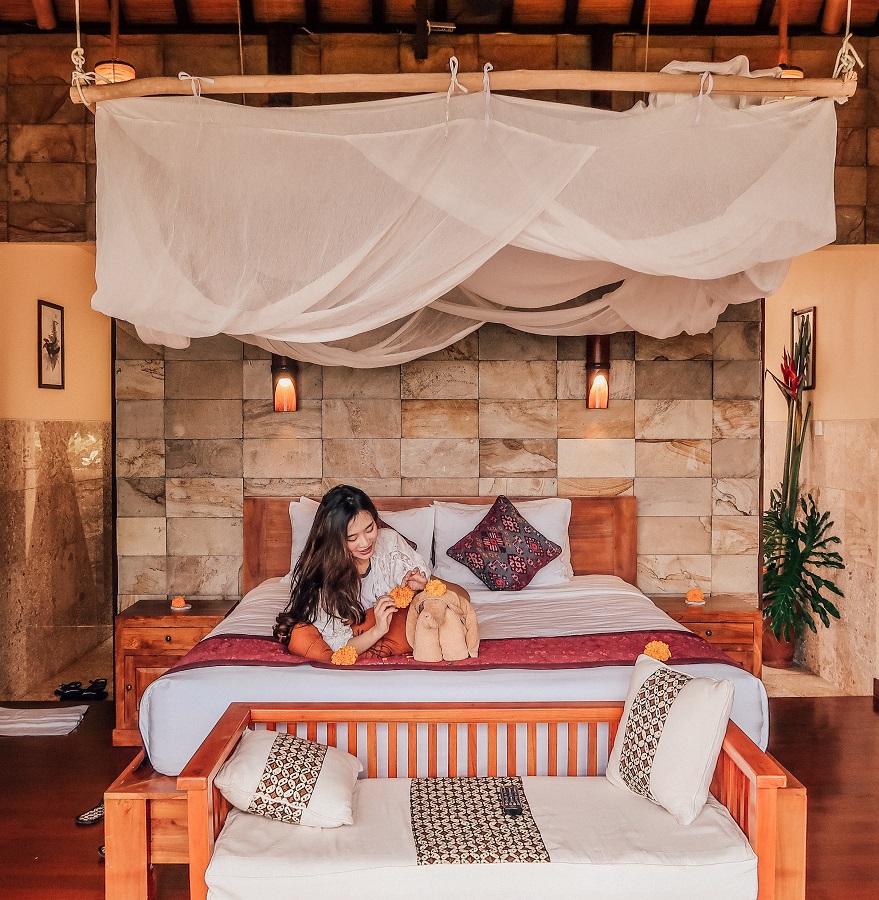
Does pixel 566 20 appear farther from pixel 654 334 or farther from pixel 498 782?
pixel 498 782

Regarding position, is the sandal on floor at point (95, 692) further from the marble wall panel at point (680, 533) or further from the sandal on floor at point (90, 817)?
the marble wall panel at point (680, 533)

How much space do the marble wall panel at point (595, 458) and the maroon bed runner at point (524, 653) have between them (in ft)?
→ 4.90

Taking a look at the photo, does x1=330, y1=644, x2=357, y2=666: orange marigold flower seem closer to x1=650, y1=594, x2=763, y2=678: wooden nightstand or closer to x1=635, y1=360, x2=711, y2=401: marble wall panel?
x1=650, y1=594, x2=763, y2=678: wooden nightstand

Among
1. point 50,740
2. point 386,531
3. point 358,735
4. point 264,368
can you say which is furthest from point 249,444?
point 358,735

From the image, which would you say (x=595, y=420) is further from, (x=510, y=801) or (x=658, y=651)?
(x=510, y=801)

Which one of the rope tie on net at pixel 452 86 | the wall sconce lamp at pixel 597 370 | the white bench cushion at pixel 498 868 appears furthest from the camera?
the wall sconce lamp at pixel 597 370

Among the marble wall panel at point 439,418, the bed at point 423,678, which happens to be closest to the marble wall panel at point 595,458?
the marble wall panel at point 439,418

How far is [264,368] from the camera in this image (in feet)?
15.4

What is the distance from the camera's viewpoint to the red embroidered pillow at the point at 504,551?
13.8 feet

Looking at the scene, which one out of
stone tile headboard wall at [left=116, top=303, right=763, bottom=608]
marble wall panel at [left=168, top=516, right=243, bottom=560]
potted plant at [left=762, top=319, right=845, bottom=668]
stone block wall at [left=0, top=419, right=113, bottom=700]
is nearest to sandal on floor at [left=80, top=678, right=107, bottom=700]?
stone block wall at [left=0, top=419, right=113, bottom=700]

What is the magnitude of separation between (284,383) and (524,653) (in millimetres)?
2192

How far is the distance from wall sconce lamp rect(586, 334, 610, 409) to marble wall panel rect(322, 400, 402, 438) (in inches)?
42.9

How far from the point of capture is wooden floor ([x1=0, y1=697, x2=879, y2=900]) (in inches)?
112

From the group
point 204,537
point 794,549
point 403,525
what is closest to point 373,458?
point 403,525
